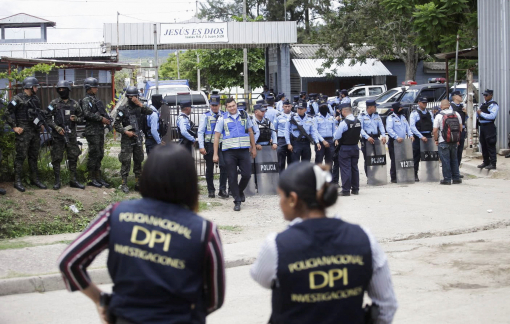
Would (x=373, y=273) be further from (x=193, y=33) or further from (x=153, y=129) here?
(x=193, y=33)

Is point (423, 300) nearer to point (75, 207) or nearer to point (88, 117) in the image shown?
point (75, 207)

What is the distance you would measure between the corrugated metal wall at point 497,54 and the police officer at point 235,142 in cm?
870

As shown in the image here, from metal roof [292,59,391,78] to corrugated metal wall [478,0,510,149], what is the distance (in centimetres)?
2174

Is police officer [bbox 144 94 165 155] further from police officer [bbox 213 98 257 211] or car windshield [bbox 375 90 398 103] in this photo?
car windshield [bbox 375 90 398 103]

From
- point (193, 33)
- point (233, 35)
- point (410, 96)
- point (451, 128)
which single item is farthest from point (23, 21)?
point (451, 128)

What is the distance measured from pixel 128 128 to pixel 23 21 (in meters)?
44.7

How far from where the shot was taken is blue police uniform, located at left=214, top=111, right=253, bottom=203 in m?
10.7

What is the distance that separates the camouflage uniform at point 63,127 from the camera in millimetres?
10750

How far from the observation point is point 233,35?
29.6 meters

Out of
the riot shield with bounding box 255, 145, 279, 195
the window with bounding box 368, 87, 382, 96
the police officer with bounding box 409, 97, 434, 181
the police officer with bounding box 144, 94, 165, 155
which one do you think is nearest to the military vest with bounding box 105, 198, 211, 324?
the police officer with bounding box 144, 94, 165, 155

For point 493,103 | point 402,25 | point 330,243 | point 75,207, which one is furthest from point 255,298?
point 402,25

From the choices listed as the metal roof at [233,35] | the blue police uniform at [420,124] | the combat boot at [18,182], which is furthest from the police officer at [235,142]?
the metal roof at [233,35]

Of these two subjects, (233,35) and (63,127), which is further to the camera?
(233,35)

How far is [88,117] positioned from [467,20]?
13.9m
